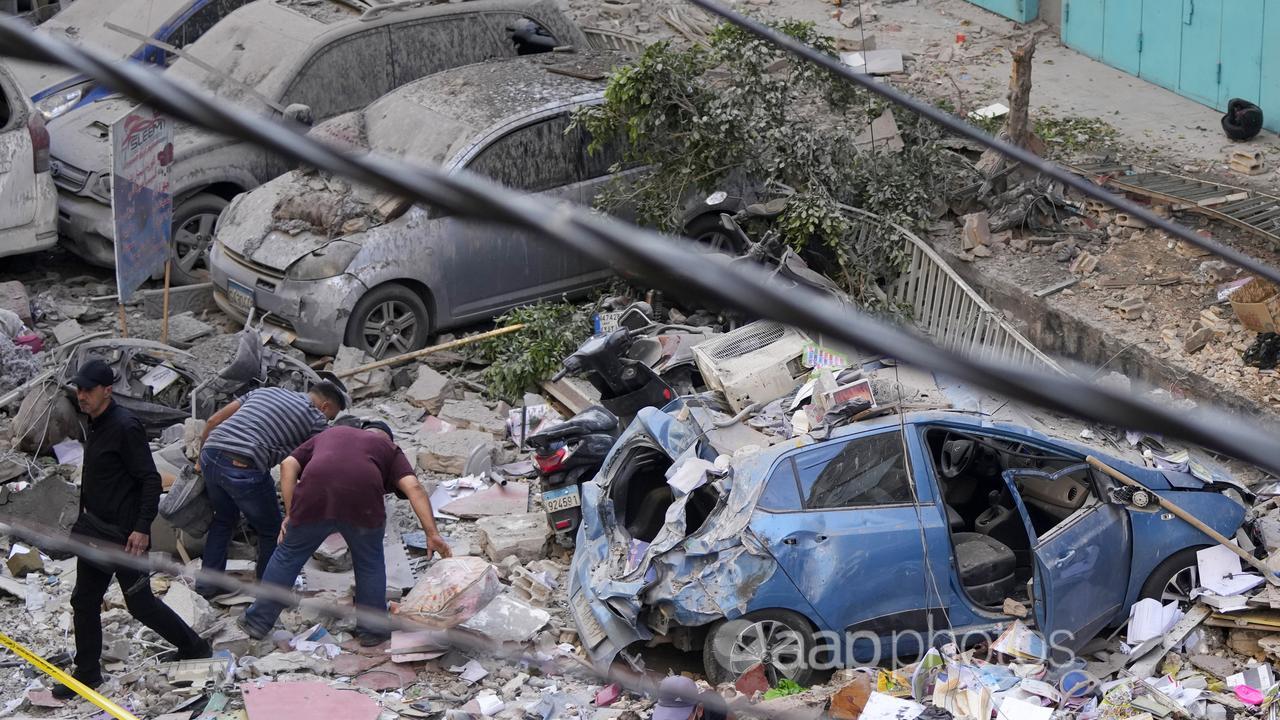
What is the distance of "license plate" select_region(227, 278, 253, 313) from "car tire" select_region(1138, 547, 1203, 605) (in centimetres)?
615

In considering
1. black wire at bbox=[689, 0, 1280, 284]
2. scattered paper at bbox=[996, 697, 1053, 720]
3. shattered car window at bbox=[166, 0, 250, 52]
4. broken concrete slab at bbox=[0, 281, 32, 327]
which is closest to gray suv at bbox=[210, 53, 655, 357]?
broken concrete slab at bbox=[0, 281, 32, 327]

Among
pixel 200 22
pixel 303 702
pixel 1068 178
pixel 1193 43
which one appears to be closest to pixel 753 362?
pixel 303 702

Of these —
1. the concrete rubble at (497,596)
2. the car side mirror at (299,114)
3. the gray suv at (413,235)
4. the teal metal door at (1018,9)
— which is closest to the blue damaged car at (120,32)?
the car side mirror at (299,114)

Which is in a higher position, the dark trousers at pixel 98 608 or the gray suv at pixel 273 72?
the gray suv at pixel 273 72

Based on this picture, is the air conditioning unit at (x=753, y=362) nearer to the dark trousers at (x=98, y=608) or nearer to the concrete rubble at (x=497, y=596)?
the concrete rubble at (x=497, y=596)

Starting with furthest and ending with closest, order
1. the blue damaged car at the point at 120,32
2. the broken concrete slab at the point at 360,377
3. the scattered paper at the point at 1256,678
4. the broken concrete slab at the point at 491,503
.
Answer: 1. the blue damaged car at the point at 120,32
2. the broken concrete slab at the point at 360,377
3. the broken concrete slab at the point at 491,503
4. the scattered paper at the point at 1256,678

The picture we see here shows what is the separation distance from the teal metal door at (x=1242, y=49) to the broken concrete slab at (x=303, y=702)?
9321 mm

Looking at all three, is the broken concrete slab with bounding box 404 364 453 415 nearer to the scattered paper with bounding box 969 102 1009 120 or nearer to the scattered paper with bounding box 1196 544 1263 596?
the scattered paper with bounding box 1196 544 1263 596

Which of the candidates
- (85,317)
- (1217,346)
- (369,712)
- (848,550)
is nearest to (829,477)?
(848,550)

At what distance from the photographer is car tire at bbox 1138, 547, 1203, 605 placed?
6898 mm

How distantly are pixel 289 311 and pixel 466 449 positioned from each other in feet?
5.88

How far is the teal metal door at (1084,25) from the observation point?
45.4 feet

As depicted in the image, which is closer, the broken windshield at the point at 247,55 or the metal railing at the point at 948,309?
the metal railing at the point at 948,309

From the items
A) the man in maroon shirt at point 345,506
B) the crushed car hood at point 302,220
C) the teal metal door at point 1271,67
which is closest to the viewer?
the man in maroon shirt at point 345,506
